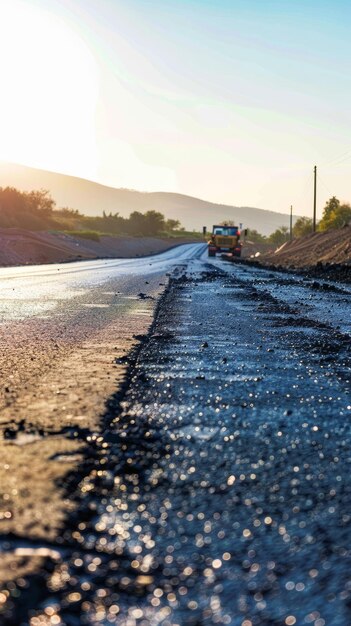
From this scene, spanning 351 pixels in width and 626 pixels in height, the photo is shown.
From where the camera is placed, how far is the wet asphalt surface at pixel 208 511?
7.09ft

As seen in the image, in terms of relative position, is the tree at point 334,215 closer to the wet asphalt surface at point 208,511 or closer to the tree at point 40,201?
the tree at point 40,201

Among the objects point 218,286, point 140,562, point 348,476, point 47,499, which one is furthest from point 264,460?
point 218,286

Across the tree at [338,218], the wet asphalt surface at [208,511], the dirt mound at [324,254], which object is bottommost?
the dirt mound at [324,254]

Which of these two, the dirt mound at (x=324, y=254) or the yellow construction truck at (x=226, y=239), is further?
the yellow construction truck at (x=226, y=239)

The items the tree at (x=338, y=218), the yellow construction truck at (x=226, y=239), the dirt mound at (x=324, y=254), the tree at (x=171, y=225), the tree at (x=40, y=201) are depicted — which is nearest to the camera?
the dirt mound at (x=324, y=254)

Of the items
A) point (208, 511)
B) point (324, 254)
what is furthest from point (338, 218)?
point (208, 511)

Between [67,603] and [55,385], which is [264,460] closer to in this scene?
[67,603]

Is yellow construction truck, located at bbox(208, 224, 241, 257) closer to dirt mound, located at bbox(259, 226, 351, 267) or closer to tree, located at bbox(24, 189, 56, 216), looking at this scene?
dirt mound, located at bbox(259, 226, 351, 267)

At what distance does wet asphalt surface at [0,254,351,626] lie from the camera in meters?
2.16

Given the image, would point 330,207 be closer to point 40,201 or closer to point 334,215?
point 334,215

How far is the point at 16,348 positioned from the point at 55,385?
2.38m

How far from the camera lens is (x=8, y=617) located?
2.06m

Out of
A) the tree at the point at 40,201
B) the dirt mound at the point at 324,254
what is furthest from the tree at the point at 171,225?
the dirt mound at the point at 324,254

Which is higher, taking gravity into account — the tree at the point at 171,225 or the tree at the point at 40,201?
the tree at the point at 40,201
